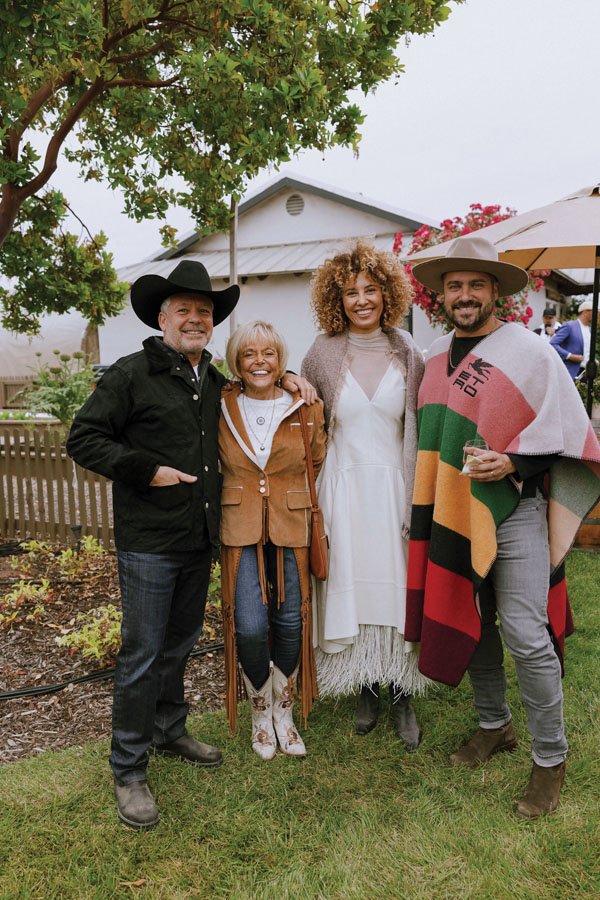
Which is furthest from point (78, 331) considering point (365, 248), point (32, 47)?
point (365, 248)

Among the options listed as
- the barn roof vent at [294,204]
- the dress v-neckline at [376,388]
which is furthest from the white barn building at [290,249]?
the dress v-neckline at [376,388]

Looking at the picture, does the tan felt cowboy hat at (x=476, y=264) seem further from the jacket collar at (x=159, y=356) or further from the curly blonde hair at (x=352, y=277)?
the jacket collar at (x=159, y=356)

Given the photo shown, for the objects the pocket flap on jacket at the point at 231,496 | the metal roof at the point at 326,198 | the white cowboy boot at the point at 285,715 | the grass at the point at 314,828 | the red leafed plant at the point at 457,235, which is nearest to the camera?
the grass at the point at 314,828

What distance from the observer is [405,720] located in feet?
11.1

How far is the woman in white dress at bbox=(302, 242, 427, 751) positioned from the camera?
320cm

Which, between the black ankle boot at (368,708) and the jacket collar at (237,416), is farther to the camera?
the black ankle boot at (368,708)

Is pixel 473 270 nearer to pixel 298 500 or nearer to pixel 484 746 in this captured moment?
pixel 298 500

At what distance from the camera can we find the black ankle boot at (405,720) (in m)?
3.32

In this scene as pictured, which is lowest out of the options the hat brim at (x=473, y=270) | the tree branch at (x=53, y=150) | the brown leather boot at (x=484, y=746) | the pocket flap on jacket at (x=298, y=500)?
the brown leather boot at (x=484, y=746)

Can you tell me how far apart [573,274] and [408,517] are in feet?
45.0

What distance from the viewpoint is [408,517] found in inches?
125

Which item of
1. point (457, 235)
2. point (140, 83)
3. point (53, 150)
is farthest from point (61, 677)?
point (457, 235)

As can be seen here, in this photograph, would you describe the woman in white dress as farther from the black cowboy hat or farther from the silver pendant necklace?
the black cowboy hat

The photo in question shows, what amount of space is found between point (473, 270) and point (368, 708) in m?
2.16
